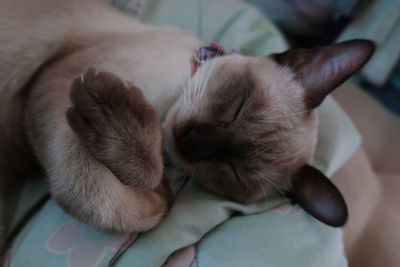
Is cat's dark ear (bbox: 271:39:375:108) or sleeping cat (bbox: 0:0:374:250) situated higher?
cat's dark ear (bbox: 271:39:375:108)

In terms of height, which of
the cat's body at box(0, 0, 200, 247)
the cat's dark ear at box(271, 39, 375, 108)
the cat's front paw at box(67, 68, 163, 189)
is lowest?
the cat's body at box(0, 0, 200, 247)

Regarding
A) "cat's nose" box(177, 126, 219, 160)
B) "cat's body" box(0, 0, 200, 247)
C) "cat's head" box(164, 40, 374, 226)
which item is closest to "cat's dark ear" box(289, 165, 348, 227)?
"cat's head" box(164, 40, 374, 226)

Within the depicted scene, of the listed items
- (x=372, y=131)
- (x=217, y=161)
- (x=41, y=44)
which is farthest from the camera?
(x=372, y=131)

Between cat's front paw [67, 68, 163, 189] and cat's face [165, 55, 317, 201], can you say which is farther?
cat's face [165, 55, 317, 201]

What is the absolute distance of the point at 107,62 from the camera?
46.3 inches

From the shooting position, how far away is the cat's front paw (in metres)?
0.86

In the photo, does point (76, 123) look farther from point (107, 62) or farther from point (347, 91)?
point (347, 91)

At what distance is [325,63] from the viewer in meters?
1.16

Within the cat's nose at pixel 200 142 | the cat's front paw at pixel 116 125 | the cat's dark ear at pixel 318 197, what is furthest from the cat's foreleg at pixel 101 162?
the cat's dark ear at pixel 318 197

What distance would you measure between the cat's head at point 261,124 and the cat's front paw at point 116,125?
0.63 feet

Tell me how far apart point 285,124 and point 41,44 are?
2.72 ft

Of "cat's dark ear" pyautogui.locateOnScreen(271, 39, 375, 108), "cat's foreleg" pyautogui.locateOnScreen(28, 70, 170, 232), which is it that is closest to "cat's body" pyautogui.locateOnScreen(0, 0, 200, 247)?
"cat's foreleg" pyautogui.locateOnScreen(28, 70, 170, 232)

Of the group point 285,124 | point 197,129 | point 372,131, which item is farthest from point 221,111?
point 372,131

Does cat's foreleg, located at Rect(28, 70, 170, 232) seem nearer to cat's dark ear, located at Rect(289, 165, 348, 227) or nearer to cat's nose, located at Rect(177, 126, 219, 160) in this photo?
cat's nose, located at Rect(177, 126, 219, 160)
